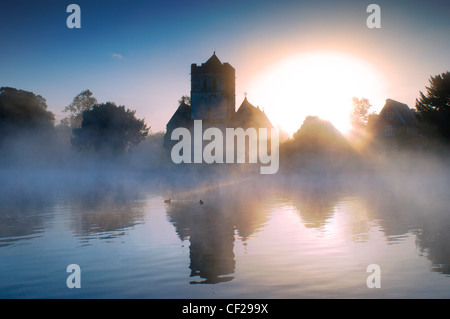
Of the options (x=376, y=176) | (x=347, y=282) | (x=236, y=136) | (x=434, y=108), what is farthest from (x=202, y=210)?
(x=236, y=136)

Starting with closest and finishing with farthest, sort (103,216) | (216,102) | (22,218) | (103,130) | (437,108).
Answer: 1. (22,218)
2. (103,216)
3. (437,108)
4. (216,102)
5. (103,130)

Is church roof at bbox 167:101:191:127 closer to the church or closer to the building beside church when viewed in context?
the church

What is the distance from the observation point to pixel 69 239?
16.5 m

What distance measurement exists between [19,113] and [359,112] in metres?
76.4

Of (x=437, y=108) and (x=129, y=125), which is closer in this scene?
(x=437, y=108)

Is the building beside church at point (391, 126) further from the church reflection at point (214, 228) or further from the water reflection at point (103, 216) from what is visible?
the water reflection at point (103, 216)

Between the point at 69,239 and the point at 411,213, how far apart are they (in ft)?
59.6

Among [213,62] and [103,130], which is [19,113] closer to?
[103,130]

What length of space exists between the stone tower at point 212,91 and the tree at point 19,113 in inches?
1256

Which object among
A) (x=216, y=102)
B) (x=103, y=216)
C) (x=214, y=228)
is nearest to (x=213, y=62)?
(x=216, y=102)

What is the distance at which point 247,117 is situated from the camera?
89.7 meters

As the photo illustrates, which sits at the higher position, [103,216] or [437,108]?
[437,108]

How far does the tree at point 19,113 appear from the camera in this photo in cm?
7725
